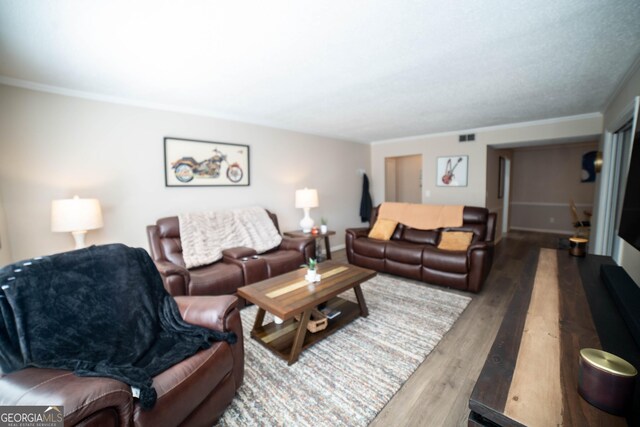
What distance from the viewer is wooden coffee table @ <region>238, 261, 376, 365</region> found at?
1.96 metres

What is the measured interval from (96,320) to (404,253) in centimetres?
316

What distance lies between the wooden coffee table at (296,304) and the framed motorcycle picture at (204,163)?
71.6 inches

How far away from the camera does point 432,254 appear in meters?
3.32

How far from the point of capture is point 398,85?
8.45ft

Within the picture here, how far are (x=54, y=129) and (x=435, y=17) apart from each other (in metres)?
3.35

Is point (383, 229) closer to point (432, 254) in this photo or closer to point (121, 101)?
point (432, 254)

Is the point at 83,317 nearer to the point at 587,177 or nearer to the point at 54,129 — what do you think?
the point at 54,129

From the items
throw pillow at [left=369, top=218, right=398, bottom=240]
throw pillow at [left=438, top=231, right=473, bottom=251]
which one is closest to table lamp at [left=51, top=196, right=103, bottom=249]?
throw pillow at [left=369, top=218, right=398, bottom=240]

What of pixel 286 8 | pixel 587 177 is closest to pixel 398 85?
pixel 286 8

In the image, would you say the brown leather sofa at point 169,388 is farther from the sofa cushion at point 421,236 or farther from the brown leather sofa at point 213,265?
the sofa cushion at point 421,236

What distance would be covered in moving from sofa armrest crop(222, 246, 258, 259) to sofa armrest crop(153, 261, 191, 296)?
64 cm

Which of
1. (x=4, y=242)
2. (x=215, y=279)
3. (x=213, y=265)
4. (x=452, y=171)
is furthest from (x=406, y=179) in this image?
(x=4, y=242)

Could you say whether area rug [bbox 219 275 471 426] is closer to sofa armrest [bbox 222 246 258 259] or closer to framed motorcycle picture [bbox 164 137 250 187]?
sofa armrest [bbox 222 246 258 259]

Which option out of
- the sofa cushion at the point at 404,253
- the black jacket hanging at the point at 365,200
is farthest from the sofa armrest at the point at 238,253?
the black jacket hanging at the point at 365,200
